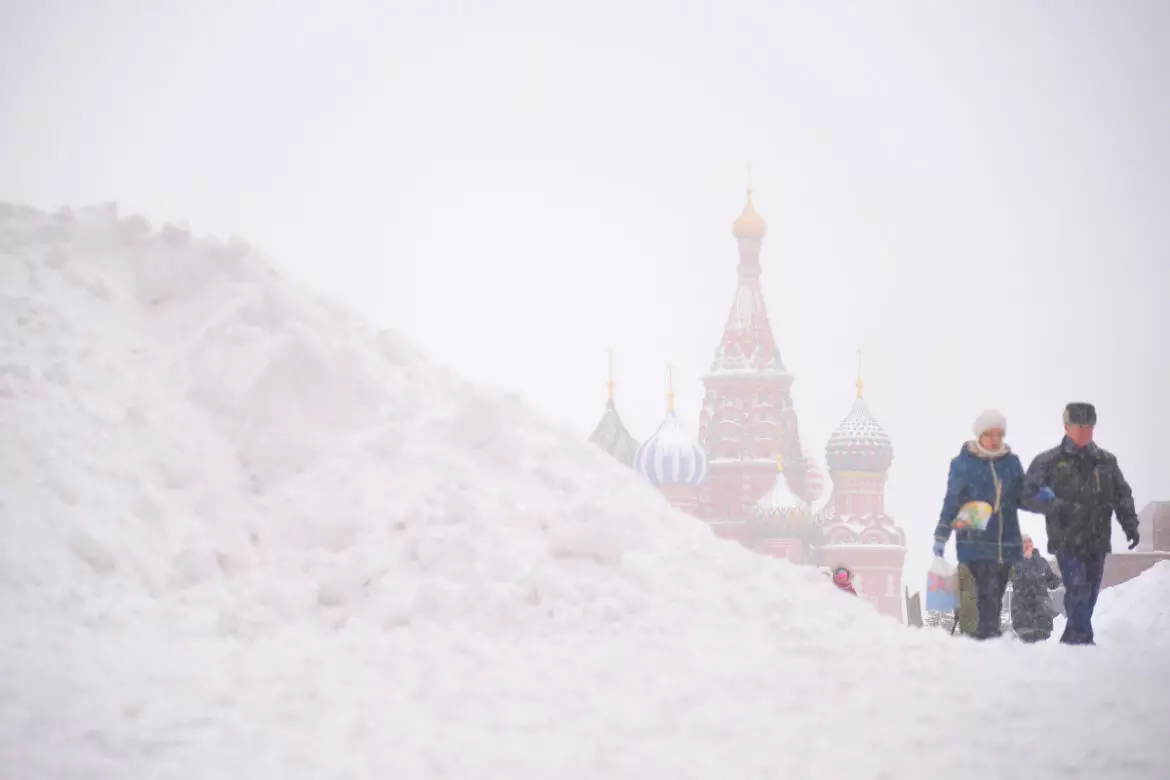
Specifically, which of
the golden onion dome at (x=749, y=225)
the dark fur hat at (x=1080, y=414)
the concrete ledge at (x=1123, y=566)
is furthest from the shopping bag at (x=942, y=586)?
the golden onion dome at (x=749, y=225)

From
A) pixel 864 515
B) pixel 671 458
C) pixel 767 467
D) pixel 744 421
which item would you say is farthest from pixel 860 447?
pixel 671 458

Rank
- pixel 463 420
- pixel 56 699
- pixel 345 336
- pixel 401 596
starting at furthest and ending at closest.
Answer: pixel 345 336 → pixel 463 420 → pixel 401 596 → pixel 56 699

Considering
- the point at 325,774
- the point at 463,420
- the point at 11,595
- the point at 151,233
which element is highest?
the point at 151,233

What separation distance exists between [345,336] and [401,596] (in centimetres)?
225

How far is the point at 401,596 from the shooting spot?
5.79m

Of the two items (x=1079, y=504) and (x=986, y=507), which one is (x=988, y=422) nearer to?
(x=986, y=507)

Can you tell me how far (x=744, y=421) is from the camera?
170 ft

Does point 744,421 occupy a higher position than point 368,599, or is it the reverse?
point 744,421

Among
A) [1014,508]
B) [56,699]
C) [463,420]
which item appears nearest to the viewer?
[56,699]

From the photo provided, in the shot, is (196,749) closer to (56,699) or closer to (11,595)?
(56,699)

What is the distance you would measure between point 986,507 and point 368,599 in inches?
102

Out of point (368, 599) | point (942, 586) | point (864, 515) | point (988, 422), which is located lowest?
point (368, 599)

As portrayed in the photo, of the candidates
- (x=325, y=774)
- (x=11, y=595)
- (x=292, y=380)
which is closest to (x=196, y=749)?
(x=325, y=774)

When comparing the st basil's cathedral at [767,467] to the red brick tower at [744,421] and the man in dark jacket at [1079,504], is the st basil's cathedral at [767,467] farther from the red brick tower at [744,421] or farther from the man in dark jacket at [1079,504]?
the man in dark jacket at [1079,504]
